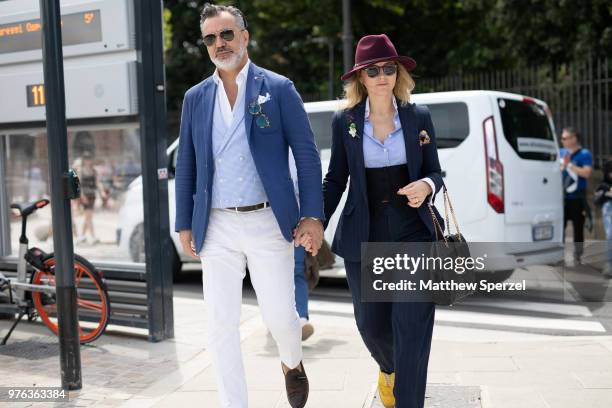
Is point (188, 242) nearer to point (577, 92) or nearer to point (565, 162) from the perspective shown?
point (565, 162)

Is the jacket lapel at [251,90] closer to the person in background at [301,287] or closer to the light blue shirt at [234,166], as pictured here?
the light blue shirt at [234,166]

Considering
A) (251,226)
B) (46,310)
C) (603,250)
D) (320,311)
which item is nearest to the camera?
(251,226)

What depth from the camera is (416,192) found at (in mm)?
3709

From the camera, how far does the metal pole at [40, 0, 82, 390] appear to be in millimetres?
4663

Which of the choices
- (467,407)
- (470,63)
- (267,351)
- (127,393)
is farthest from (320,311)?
(470,63)

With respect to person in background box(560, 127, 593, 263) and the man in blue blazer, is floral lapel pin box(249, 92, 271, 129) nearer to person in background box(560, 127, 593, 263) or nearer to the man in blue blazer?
the man in blue blazer

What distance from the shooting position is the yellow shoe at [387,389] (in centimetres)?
408

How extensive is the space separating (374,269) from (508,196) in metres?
4.66

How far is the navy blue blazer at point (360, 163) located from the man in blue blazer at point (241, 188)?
0.59 feet

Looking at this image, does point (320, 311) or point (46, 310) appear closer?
point (46, 310)

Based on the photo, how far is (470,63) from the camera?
22.5 m

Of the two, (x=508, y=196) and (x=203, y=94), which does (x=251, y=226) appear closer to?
(x=203, y=94)

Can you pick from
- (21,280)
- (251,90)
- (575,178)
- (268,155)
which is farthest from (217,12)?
(575,178)

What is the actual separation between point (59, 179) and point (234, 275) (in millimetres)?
1414
